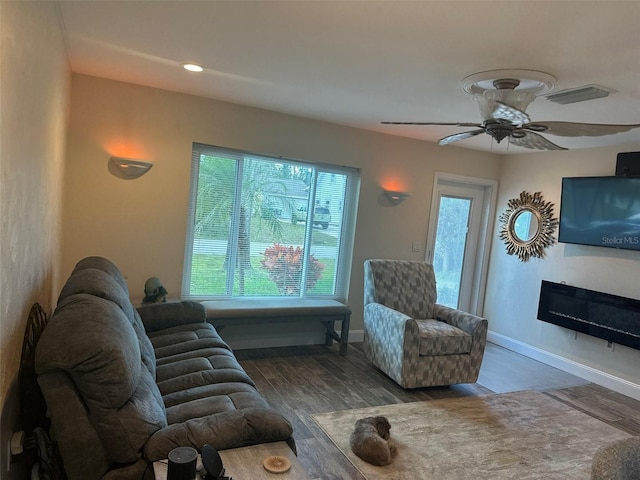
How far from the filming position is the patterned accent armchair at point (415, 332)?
12.0ft

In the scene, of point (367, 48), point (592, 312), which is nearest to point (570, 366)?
point (592, 312)

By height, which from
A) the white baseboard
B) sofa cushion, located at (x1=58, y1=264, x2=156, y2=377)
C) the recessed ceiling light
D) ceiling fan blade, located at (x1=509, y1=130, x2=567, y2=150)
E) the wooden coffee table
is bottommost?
the white baseboard

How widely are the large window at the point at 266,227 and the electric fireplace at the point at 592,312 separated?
87.9 inches

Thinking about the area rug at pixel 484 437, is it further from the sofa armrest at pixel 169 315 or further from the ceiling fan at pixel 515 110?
the ceiling fan at pixel 515 110

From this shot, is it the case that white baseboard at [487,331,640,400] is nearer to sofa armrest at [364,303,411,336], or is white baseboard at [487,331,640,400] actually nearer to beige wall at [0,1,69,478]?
sofa armrest at [364,303,411,336]

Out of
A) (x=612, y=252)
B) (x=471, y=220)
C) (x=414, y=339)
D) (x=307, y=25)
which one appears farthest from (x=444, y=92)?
(x=471, y=220)

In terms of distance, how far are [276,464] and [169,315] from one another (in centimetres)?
193

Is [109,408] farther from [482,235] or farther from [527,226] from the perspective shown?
[482,235]

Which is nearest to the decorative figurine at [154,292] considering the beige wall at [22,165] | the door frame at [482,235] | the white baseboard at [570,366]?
the beige wall at [22,165]

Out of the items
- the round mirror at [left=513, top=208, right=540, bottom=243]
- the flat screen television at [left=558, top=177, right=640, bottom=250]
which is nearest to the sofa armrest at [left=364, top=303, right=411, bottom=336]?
the flat screen television at [left=558, top=177, right=640, bottom=250]

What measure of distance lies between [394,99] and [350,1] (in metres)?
1.56

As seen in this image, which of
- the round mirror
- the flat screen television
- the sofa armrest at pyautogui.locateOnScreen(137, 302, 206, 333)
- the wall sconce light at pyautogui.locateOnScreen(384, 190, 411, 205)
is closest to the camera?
the sofa armrest at pyautogui.locateOnScreen(137, 302, 206, 333)

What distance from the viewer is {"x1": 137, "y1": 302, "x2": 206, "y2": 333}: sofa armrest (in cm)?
320

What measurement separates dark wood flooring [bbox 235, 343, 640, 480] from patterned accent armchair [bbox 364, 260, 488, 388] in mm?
160
